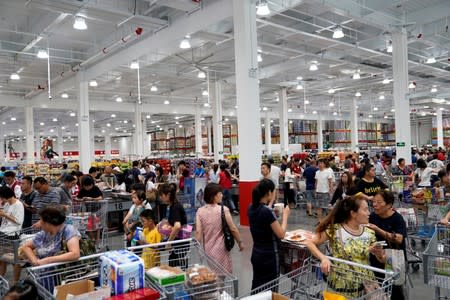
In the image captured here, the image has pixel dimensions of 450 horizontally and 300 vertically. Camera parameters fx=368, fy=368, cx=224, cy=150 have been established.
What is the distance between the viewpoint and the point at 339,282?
274 cm

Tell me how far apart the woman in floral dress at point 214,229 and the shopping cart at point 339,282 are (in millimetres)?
950

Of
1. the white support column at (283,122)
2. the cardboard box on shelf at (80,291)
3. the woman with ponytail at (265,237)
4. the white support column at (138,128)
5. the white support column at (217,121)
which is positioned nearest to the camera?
the cardboard box on shelf at (80,291)

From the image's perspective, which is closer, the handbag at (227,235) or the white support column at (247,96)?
the handbag at (227,235)

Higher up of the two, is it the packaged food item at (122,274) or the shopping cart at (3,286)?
the packaged food item at (122,274)

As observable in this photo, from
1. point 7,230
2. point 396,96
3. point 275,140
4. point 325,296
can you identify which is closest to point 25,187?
point 7,230

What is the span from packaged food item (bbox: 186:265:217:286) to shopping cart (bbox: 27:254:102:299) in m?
0.68

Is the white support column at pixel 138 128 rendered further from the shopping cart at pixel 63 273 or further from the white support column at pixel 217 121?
the shopping cart at pixel 63 273

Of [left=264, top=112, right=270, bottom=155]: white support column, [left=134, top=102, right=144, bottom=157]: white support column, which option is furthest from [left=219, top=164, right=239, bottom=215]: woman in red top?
[left=264, top=112, right=270, bottom=155]: white support column

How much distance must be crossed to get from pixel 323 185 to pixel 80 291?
7.62 metres

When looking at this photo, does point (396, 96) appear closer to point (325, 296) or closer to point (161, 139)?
point (325, 296)

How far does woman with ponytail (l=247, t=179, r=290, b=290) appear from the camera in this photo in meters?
3.39

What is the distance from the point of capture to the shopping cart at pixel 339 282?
242 centimetres

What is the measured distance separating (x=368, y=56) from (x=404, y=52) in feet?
7.46

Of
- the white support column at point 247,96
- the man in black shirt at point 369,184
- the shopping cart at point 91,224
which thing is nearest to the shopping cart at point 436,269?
the man in black shirt at point 369,184
